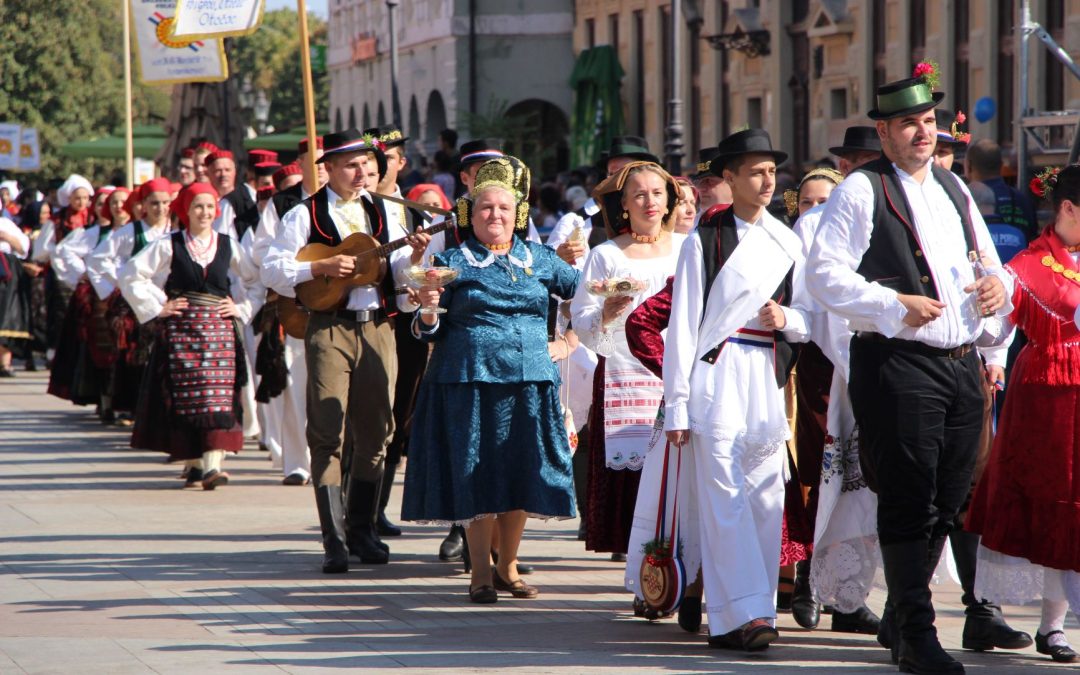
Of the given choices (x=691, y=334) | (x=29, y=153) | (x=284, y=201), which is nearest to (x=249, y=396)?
(x=284, y=201)

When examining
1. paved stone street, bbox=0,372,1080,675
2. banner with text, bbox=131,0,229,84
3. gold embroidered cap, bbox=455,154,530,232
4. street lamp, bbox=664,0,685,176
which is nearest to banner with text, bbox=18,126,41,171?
street lamp, bbox=664,0,685,176

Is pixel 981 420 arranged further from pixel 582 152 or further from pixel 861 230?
pixel 582 152

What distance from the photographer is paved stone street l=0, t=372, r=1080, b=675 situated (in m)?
7.37

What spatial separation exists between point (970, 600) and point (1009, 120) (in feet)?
62.9

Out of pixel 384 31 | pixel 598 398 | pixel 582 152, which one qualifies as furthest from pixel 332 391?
pixel 384 31

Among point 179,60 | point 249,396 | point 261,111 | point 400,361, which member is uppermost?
point 261,111

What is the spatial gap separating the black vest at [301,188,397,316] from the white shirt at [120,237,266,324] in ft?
11.3

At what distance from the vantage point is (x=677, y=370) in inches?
295

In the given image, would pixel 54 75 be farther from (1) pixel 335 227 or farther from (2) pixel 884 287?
(2) pixel 884 287

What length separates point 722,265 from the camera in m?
7.57

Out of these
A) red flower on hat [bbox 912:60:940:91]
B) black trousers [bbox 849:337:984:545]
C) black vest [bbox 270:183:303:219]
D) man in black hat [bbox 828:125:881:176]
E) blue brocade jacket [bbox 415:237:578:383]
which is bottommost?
black trousers [bbox 849:337:984:545]

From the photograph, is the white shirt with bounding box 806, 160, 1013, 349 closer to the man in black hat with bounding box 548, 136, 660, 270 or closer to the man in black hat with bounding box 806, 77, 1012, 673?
the man in black hat with bounding box 806, 77, 1012, 673

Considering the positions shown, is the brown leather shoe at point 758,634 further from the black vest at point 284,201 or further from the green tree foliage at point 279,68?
the green tree foliage at point 279,68

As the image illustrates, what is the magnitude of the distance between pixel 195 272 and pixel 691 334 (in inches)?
246
